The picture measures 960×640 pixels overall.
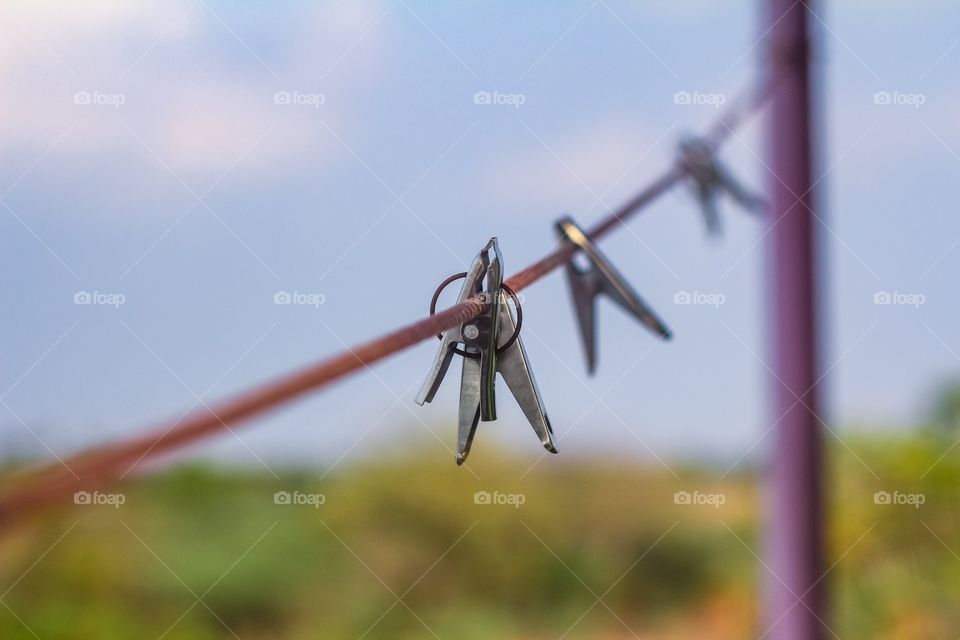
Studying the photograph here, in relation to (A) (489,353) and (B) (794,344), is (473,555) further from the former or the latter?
(A) (489,353)

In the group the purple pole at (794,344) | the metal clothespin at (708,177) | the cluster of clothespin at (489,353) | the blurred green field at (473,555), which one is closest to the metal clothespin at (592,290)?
the cluster of clothespin at (489,353)

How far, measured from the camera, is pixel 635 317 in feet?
1.72

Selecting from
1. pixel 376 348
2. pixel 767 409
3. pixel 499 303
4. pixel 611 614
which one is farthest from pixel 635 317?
pixel 611 614

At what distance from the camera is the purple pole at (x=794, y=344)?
1023 millimetres

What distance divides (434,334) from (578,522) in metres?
2.96

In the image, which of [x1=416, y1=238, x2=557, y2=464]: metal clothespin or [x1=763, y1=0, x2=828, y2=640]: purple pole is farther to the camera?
[x1=763, y1=0, x2=828, y2=640]: purple pole

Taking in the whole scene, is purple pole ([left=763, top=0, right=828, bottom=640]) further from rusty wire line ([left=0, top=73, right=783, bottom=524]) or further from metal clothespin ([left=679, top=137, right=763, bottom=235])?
rusty wire line ([left=0, top=73, right=783, bottom=524])

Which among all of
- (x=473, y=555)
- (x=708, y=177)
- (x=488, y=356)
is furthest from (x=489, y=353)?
(x=473, y=555)

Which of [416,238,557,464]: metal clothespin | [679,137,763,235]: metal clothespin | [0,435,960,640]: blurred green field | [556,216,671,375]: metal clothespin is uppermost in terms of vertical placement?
[679,137,763,235]: metal clothespin

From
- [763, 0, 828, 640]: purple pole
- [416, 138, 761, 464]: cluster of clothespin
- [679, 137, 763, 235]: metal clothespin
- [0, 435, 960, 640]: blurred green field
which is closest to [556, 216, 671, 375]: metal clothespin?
[416, 138, 761, 464]: cluster of clothespin

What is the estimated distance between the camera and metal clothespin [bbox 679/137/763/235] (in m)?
0.76

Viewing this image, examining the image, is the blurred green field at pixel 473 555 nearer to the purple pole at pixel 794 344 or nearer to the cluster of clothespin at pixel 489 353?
the purple pole at pixel 794 344

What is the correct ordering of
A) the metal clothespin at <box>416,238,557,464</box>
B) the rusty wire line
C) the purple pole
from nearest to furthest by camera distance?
the rusty wire line < the metal clothespin at <box>416,238,557,464</box> < the purple pole

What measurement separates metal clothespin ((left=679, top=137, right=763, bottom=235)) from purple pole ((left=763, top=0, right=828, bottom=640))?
282 millimetres
